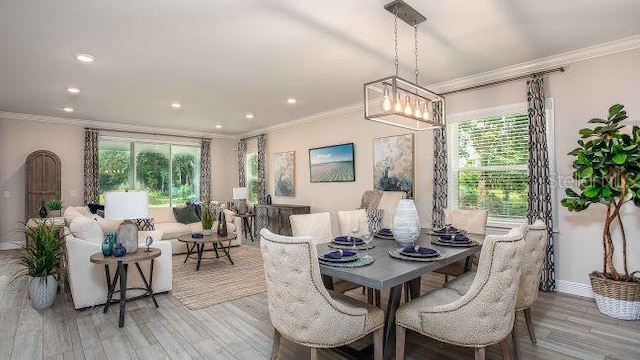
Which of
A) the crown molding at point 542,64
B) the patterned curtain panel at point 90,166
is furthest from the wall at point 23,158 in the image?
the crown molding at point 542,64

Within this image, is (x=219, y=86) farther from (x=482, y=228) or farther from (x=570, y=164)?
(x=570, y=164)

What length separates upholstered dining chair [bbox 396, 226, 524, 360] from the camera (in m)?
1.83

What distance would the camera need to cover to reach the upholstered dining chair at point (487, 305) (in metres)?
1.83

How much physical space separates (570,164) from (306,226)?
121 inches

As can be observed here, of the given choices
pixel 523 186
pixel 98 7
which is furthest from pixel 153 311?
pixel 523 186

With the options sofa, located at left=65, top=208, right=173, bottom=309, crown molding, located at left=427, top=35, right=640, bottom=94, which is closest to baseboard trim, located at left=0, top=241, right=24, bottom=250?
sofa, located at left=65, top=208, right=173, bottom=309

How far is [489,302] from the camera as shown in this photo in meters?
1.86

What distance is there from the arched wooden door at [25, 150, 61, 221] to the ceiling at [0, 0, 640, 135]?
161cm

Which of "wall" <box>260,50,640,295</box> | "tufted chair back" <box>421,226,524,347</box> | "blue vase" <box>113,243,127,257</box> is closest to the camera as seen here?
"tufted chair back" <box>421,226,524,347</box>

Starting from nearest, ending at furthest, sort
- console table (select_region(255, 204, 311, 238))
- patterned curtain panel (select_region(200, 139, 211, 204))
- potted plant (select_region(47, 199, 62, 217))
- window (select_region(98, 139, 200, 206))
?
potted plant (select_region(47, 199, 62, 217))
console table (select_region(255, 204, 311, 238))
window (select_region(98, 139, 200, 206))
patterned curtain panel (select_region(200, 139, 211, 204))

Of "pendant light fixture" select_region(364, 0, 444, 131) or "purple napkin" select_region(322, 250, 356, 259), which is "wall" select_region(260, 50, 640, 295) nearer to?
"pendant light fixture" select_region(364, 0, 444, 131)

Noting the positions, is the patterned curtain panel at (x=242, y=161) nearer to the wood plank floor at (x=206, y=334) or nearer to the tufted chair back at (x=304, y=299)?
the wood plank floor at (x=206, y=334)

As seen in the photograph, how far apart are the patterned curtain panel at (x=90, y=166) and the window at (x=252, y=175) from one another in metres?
3.43

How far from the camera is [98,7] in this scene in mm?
2723
